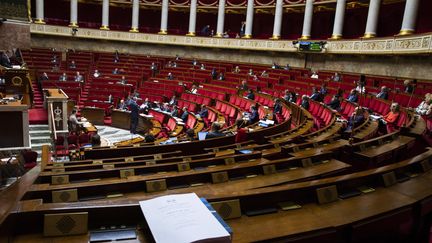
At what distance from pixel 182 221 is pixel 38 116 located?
12.5 meters

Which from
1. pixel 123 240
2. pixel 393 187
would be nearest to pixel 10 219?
pixel 123 240

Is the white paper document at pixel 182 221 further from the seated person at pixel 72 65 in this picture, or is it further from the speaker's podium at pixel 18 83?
the seated person at pixel 72 65

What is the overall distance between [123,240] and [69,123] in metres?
9.76

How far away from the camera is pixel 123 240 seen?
2002 mm

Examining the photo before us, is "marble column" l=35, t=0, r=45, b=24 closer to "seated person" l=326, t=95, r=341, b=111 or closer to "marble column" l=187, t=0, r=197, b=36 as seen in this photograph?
"marble column" l=187, t=0, r=197, b=36

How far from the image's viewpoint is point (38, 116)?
490 inches

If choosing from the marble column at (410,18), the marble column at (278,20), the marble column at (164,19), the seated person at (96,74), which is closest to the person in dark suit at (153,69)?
the seated person at (96,74)

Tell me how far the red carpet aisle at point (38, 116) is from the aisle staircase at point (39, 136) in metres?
0.25

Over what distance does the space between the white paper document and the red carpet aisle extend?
12.0 metres

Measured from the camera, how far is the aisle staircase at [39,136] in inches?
408

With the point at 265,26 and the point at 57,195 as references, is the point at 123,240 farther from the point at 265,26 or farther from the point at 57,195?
→ the point at 265,26

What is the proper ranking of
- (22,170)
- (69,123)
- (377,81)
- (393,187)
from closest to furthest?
(393,187) → (22,170) → (69,123) → (377,81)

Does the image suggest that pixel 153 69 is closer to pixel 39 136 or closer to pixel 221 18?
pixel 221 18

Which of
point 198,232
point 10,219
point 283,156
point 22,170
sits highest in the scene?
point 198,232
